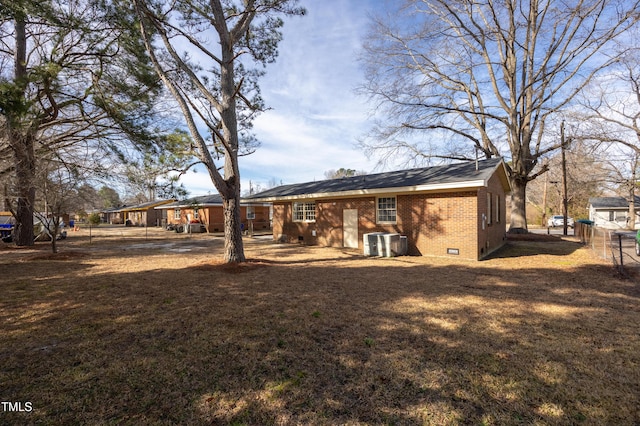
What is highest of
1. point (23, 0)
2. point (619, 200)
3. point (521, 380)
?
point (23, 0)

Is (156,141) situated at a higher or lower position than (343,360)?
higher

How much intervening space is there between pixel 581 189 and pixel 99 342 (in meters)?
46.9

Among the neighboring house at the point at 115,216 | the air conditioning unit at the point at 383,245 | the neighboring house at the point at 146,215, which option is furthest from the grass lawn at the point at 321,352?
the neighboring house at the point at 115,216

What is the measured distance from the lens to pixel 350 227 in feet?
48.0

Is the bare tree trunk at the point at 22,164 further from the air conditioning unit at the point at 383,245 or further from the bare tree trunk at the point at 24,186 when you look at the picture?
the air conditioning unit at the point at 383,245

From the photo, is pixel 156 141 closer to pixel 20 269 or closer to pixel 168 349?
pixel 20 269

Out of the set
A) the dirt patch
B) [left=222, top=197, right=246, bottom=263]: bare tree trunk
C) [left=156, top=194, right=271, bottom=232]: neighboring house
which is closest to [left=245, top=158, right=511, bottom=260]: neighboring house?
the dirt patch

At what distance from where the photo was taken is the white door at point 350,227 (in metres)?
14.4

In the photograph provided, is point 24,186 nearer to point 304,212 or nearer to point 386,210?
point 304,212

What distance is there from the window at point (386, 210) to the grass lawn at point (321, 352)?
5.75 m

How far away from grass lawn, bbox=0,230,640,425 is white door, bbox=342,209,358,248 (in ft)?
22.2

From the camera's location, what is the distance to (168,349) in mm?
3803

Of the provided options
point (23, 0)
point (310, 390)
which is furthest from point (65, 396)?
point (23, 0)

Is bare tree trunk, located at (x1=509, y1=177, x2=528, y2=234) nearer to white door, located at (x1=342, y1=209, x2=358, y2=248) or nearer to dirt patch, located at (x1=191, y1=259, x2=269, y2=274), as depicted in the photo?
white door, located at (x1=342, y1=209, x2=358, y2=248)
